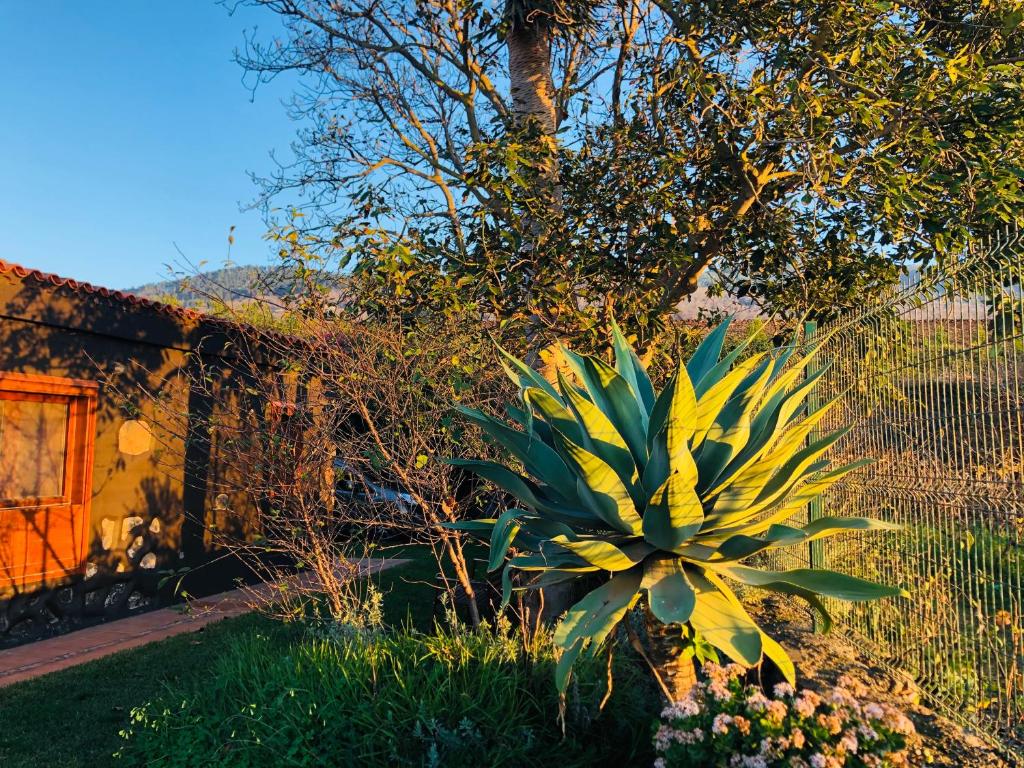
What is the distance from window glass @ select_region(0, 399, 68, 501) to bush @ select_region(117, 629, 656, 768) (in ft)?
15.4

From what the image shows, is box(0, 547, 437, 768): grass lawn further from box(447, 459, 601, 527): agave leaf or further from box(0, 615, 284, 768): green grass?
box(447, 459, 601, 527): agave leaf

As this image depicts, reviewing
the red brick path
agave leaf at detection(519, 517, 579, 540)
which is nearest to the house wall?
the red brick path

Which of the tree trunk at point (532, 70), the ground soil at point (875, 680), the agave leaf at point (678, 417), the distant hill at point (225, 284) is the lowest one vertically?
the ground soil at point (875, 680)

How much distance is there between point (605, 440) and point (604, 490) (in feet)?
0.95

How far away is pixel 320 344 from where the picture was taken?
625 cm

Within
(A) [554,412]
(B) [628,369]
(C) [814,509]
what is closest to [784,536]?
(A) [554,412]

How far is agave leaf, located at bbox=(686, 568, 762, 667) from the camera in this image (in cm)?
257

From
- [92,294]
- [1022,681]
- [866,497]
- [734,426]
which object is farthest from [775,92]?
[92,294]

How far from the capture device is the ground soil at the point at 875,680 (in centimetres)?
309

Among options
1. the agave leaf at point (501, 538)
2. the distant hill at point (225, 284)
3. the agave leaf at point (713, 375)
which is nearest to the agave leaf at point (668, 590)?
the agave leaf at point (501, 538)

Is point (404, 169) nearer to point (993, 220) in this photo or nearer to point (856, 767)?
point (993, 220)

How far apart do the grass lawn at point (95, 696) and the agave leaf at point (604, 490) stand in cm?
250

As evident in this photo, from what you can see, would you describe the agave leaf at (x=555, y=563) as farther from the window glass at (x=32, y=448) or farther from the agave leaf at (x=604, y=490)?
the window glass at (x=32, y=448)

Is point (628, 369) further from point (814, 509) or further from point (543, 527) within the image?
point (814, 509)
